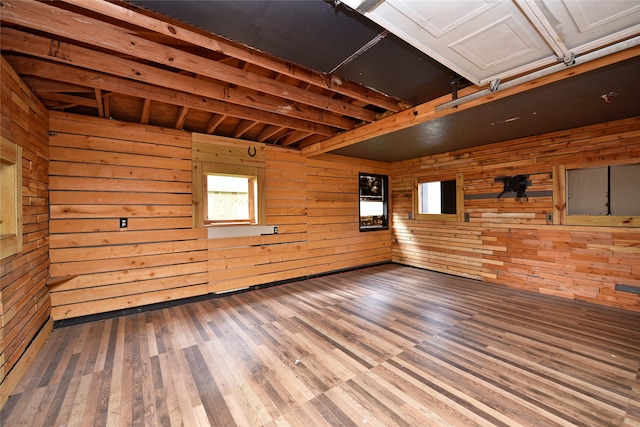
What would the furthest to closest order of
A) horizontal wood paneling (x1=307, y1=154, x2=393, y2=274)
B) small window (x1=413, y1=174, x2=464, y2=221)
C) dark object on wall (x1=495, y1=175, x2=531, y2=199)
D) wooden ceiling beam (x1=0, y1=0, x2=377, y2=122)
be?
horizontal wood paneling (x1=307, y1=154, x2=393, y2=274) < small window (x1=413, y1=174, x2=464, y2=221) < dark object on wall (x1=495, y1=175, x2=531, y2=199) < wooden ceiling beam (x1=0, y1=0, x2=377, y2=122)

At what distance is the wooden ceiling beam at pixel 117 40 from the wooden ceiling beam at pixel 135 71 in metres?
0.15

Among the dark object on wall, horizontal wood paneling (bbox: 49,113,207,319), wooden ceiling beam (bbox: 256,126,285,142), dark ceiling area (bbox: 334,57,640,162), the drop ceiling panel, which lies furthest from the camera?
the dark object on wall

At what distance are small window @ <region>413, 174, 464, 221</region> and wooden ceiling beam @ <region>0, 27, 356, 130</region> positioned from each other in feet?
11.0

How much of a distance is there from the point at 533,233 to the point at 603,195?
925 millimetres

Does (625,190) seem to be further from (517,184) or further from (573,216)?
(517,184)

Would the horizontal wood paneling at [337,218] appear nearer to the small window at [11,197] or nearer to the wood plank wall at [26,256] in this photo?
the wood plank wall at [26,256]

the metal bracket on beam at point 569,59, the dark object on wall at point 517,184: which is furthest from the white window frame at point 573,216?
the metal bracket on beam at point 569,59

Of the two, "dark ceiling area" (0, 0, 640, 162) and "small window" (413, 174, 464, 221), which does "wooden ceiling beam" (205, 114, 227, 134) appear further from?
"small window" (413, 174, 464, 221)

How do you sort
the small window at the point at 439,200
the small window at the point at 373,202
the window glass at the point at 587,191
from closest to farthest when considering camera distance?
the window glass at the point at 587,191 < the small window at the point at 439,200 < the small window at the point at 373,202

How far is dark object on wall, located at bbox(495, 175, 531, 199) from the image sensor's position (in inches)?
162

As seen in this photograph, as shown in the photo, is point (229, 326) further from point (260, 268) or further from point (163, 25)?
point (163, 25)

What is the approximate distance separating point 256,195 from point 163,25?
2.88 metres

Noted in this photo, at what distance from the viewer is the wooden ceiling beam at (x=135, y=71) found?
183 cm

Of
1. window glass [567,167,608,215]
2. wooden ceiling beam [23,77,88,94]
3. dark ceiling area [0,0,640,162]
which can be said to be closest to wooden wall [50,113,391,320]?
dark ceiling area [0,0,640,162]
